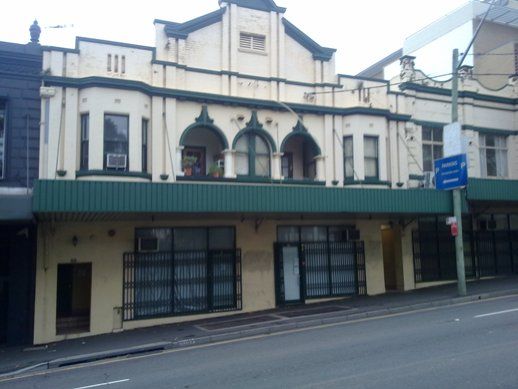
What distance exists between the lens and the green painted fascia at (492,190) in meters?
18.4

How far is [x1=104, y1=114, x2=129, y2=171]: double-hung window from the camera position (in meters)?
14.6

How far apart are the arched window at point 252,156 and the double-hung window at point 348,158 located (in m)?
3.03

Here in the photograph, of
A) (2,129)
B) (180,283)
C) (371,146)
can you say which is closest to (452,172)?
(371,146)

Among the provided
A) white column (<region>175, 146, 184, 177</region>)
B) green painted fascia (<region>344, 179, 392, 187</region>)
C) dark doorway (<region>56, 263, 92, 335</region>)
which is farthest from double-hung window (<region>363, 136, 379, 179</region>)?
dark doorway (<region>56, 263, 92, 335</region>)

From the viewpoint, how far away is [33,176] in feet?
46.2

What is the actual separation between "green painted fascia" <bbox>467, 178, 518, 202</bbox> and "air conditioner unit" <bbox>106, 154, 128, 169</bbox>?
12338 millimetres

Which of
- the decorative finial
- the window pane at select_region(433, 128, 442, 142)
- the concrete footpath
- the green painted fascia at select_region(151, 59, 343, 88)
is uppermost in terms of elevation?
the decorative finial

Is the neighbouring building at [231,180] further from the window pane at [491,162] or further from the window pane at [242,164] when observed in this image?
the window pane at [491,162]

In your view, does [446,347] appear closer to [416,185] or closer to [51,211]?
[51,211]

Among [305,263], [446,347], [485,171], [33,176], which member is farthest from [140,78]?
[485,171]

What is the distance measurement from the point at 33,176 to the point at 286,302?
9.06m

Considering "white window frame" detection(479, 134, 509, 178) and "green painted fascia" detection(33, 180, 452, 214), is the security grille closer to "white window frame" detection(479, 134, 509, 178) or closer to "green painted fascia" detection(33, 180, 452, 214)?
"green painted fascia" detection(33, 180, 452, 214)

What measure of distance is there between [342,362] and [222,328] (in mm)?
5487

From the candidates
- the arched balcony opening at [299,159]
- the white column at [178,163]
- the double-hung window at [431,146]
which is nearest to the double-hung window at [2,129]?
the white column at [178,163]
